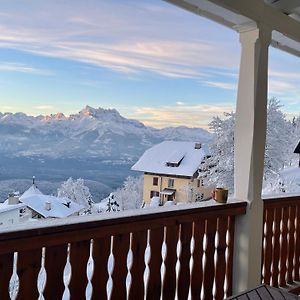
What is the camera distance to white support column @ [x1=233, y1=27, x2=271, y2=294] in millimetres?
2656

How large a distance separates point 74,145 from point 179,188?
0.84 m

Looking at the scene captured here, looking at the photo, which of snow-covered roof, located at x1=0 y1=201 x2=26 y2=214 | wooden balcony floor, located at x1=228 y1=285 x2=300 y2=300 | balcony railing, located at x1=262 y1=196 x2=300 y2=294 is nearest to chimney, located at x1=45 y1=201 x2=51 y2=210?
snow-covered roof, located at x1=0 y1=201 x2=26 y2=214

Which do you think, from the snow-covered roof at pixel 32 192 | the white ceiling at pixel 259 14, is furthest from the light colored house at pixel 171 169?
the white ceiling at pixel 259 14

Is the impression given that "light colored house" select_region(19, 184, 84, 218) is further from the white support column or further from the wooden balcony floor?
the white support column

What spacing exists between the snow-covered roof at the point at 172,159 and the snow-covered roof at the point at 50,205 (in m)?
0.57

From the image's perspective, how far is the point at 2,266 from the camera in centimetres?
155

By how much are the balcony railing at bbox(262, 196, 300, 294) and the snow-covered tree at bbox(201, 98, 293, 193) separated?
373 mm

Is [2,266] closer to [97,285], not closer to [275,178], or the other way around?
[97,285]

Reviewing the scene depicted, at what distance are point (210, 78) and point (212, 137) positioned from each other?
0.69m

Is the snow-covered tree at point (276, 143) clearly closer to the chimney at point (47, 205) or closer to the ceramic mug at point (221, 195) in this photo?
the ceramic mug at point (221, 195)

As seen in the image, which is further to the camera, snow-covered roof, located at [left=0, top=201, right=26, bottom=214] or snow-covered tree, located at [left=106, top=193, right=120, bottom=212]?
snow-covered tree, located at [left=106, top=193, right=120, bottom=212]

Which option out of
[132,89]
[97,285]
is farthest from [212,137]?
[97,285]

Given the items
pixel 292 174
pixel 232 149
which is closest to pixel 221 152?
pixel 232 149

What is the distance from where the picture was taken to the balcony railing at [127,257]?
5.32 feet
